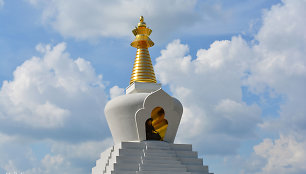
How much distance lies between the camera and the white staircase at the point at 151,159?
63.9 feet

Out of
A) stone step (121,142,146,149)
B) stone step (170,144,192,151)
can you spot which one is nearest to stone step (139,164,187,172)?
stone step (121,142,146,149)

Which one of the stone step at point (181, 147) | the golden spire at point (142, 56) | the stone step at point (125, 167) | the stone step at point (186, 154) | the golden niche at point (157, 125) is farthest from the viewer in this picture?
the golden spire at point (142, 56)

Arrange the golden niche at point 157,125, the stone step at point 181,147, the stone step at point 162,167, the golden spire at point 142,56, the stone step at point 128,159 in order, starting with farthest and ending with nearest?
the golden spire at point 142,56 < the golden niche at point 157,125 < the stone step at point 181,147 < the stone step at point 128,159 < the stone step at point 162,167

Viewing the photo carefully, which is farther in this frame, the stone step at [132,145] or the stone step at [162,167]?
the stone step at [132,145]

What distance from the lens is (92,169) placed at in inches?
906

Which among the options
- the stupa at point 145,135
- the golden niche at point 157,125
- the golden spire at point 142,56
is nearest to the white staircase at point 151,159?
the stupa at point 145,135

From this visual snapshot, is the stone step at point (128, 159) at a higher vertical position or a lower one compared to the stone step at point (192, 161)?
lower

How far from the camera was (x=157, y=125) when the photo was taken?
22.2 meters

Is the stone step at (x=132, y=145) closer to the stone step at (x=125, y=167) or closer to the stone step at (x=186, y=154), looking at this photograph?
the stone step at (x=125, y=167)

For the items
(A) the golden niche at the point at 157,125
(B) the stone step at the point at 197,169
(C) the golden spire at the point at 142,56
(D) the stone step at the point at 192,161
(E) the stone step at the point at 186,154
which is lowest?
(B) the stone step at the point at 197,169

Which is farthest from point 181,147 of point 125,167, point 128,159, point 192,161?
point 125,167

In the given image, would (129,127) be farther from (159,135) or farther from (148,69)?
(148,69)

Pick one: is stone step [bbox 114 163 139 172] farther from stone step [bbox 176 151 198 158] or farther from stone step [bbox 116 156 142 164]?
stone step [bbox 176 151 198 158]

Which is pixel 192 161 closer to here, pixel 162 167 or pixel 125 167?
pixel 162 167
